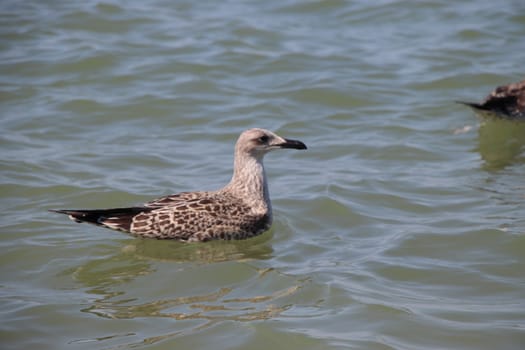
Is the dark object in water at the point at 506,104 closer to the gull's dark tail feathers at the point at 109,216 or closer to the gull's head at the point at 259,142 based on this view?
the gull's head at the point at 259,142

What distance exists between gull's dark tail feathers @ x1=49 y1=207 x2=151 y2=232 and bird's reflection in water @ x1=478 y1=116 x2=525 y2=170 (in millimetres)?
4459

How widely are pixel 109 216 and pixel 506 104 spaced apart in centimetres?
591

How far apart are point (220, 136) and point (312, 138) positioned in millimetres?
1216

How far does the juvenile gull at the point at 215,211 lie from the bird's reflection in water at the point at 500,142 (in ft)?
10.1

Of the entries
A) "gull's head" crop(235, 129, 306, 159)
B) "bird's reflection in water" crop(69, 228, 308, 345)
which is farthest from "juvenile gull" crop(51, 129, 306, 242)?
"bird's reflection in water" crop(69, 228, 308, 345)

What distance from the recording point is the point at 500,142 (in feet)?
36.1

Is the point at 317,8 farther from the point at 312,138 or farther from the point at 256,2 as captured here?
the point at 312,138

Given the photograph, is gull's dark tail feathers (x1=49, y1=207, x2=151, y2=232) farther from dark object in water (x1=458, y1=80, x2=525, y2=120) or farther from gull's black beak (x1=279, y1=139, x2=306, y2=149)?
dark object in water (x1=458, y1=80, x2=525, y2=120)

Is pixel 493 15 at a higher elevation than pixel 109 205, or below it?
higher

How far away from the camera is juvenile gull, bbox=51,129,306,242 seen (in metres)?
7.96

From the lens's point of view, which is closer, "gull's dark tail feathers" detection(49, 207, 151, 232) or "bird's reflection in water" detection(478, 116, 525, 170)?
"gull's dark tail feathers" detection(49, 207, 151, 232)

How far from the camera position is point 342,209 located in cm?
901

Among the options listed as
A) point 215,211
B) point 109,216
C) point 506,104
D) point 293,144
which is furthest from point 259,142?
point 506,104

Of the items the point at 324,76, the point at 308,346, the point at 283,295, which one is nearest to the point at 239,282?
the point at 283,295
